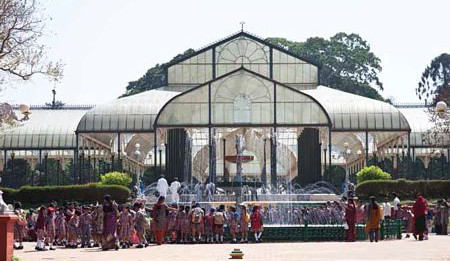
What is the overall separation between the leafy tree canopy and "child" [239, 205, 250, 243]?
7338 centimetres

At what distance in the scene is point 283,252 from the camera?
30453mm

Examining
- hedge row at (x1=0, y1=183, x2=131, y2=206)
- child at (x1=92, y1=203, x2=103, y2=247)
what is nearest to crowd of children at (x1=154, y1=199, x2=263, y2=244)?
child at (x1=92, y1=203, x2=103, y2=247)

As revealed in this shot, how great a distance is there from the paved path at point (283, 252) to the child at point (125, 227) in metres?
0.76

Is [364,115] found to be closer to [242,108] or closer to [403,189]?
[242,108]

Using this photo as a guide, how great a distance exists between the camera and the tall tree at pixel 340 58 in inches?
4464

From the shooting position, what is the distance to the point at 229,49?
7294cm

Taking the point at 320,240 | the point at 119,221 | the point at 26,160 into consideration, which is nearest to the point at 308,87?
the point at 26,160

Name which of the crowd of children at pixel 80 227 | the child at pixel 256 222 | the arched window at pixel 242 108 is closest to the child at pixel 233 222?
the child at pixel 256 222

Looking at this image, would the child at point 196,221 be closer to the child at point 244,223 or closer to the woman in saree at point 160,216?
the child at point 244,223

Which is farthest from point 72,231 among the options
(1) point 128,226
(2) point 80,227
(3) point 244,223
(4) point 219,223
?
(3) point 244,223

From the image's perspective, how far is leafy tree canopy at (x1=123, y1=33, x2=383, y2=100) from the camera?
112375 millimetres

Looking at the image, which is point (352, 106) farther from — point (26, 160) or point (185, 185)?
point (26, 160)

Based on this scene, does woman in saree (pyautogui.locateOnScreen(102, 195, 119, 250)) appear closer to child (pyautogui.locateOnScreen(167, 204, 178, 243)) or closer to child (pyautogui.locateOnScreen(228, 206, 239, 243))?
child (pyautogui.locateOnScreen(167, 204, 178, 243))

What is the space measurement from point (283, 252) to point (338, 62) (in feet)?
280
